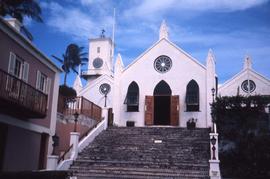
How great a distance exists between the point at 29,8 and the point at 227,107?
48.8ft

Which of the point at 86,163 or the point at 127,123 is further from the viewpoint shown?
the point at 127,123

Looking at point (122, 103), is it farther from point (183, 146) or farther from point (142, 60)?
point (183, 146)

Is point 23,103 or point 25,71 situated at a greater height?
point 25,71

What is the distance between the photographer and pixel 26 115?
50.2 ft

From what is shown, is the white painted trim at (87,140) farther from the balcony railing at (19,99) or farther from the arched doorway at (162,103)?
the arched doorway at (162,103)

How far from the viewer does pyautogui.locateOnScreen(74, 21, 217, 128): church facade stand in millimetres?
26391

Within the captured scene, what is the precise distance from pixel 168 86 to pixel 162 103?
1.56 meters

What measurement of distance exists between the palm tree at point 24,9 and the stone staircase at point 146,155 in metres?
9.16

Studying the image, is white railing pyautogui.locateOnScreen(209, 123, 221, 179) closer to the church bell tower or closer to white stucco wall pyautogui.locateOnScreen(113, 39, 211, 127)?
white stucco wall pyautogui.locateOnScreen(113, 39, 211, 127)

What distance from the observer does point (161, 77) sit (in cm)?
2786

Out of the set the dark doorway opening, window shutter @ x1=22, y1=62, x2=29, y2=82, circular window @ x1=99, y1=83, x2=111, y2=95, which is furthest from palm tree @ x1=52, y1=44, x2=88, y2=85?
window shutter @ x1=22, y1=62, x2=29, y2=82

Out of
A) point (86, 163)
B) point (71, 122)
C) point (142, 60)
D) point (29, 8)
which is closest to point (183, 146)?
point (86, 163)

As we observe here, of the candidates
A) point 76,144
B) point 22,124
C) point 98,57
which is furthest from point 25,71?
point 98,57

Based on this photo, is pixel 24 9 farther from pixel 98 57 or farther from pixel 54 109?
pixel 98 57
